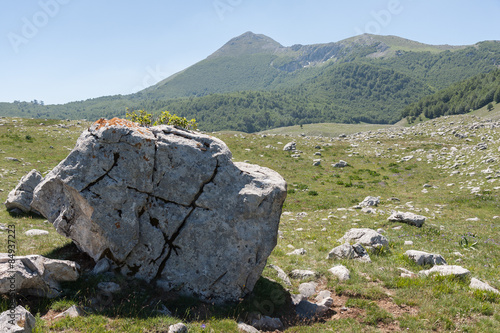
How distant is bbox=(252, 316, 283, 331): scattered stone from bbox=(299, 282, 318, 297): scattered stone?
6.69 feet

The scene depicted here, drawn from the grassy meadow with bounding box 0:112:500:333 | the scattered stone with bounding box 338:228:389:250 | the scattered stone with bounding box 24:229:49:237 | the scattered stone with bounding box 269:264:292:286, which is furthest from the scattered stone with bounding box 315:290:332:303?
the scattered stone with bounding box 24:229:49:237

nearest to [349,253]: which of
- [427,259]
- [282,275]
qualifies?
[427,259]

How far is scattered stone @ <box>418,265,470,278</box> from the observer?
10.9m

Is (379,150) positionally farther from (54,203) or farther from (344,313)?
(54,203)

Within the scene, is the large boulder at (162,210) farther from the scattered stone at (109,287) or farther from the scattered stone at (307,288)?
the scattered stone at (307,288)

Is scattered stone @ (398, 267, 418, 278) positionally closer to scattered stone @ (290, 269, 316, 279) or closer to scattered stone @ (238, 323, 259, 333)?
scattered stone @ (290, 269, 316, 279)

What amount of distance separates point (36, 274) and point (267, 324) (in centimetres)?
708

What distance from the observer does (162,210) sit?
9.97 meters

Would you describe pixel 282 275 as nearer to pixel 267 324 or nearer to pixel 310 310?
pixel 310 310

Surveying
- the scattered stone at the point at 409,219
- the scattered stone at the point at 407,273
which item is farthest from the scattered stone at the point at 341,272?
the scattered stone at the point at 409,219

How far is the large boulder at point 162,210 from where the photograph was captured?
30.8ft

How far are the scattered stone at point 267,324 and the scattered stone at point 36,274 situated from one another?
6.01 metres

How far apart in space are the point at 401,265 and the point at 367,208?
36.2 ft

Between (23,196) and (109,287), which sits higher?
(23,196)
